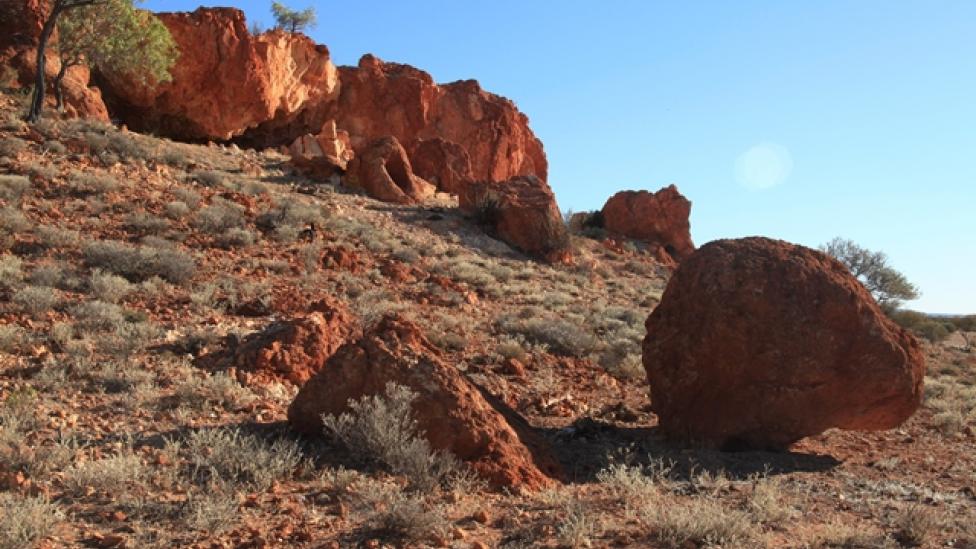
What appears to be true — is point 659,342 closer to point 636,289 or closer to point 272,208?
point 272,208

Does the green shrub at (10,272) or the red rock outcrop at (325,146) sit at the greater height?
the red rock outcrop at (325,146)

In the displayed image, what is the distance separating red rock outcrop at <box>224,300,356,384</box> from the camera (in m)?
6.44

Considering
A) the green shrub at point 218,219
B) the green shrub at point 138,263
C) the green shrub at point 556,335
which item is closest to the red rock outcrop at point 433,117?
the green shrub at point 218,219

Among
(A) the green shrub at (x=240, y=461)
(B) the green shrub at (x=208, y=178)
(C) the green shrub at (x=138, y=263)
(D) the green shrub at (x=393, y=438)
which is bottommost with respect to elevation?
(A) the green shrub at (x=240, y=461)

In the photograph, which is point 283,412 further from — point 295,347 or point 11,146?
point 11,146

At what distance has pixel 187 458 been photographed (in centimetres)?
434

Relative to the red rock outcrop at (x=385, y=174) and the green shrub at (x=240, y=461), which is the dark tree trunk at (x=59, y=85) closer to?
the red rock outcrop at (x=385, y=174)

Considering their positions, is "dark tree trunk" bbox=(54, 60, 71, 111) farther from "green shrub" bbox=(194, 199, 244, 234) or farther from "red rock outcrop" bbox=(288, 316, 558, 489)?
"red rock outcrop" bbox=(288, 316, 558, 489)

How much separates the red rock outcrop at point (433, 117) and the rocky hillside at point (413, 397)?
16624 millimetres

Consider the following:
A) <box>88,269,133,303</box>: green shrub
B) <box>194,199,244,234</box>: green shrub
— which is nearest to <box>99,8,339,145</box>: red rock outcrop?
<box>194,199,244,234</box>: green shrub

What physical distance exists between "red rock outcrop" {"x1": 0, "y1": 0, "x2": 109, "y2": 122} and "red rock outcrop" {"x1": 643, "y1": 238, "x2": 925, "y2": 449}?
18872 mm

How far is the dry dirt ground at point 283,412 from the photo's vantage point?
3.65 m

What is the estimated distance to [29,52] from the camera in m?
19.0

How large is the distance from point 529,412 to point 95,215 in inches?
353
